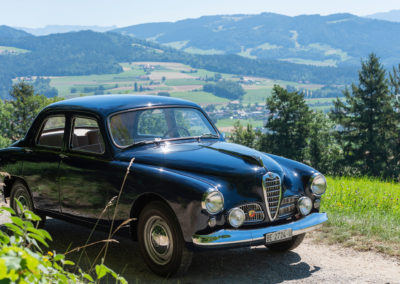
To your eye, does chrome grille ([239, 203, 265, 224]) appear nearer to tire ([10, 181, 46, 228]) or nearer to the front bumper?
the front bumper

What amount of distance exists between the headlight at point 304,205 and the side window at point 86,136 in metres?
2.28

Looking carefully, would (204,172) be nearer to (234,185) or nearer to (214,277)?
(234,185)

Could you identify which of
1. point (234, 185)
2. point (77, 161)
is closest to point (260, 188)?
point (234, 185)

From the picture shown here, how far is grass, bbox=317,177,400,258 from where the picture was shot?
6305 mm

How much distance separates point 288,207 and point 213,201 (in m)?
1.06

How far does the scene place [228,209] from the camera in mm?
4723

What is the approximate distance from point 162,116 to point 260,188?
179cm

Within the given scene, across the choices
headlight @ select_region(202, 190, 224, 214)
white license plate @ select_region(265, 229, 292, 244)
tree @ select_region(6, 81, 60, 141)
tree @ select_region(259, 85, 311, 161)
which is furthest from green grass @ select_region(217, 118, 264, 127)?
headlight @ select_region(202, 190, 224, 214)

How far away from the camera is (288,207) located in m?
5.26

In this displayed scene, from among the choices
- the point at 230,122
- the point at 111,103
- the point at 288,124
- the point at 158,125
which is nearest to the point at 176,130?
the point at 158,125

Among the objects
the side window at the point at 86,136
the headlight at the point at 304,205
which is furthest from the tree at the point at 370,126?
the side window at the point at 86,136

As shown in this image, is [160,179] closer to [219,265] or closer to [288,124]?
[219,265]

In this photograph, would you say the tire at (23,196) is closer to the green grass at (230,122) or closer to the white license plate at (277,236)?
the white license plate at (277,236)

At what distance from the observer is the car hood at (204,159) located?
5047mm
